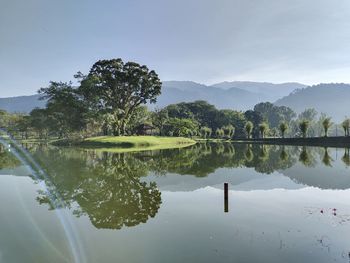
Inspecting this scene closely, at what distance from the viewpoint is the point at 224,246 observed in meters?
8.21

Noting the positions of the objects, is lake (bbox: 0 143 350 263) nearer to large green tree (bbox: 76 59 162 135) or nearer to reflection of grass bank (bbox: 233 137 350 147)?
reflection of grass bank (bbox: 233 137 350 147)

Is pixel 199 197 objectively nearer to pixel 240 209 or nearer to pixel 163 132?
pixel 240 209

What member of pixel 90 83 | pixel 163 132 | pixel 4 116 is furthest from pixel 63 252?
pixel 4 116

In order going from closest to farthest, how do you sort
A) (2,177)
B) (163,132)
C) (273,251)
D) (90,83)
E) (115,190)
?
(273,251)
(115,190)
(2,177)
(90,83)
(163,132)

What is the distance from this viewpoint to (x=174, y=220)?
35.4ft

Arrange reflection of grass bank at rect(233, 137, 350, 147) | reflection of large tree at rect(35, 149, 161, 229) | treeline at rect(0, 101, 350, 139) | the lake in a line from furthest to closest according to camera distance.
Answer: treeline at rect(0, 101, 350, 139), reflection of grass bank at rect(233, 137, 350, 147), reflection of large tree at rect(35, 149, 161, 229), the lake

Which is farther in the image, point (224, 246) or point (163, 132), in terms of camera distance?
point (163, 132)

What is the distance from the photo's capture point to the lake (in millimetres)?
7910

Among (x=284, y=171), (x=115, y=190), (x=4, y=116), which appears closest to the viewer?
(x=115, y=190)

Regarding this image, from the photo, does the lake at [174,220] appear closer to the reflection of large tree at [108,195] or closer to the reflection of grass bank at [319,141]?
the reflection of large tree at [108,195]

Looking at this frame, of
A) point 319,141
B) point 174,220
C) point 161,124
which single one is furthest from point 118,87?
point 174,220

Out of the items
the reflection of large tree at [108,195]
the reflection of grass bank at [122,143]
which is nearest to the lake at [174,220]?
the reflection of large tree at [108,195]

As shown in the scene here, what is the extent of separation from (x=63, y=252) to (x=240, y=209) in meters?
7.06

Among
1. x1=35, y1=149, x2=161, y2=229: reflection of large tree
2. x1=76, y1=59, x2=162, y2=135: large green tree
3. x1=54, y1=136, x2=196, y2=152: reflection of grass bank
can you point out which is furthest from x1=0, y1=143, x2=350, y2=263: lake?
x1=76, y1=59, x2=162, y2=135: large green tree
